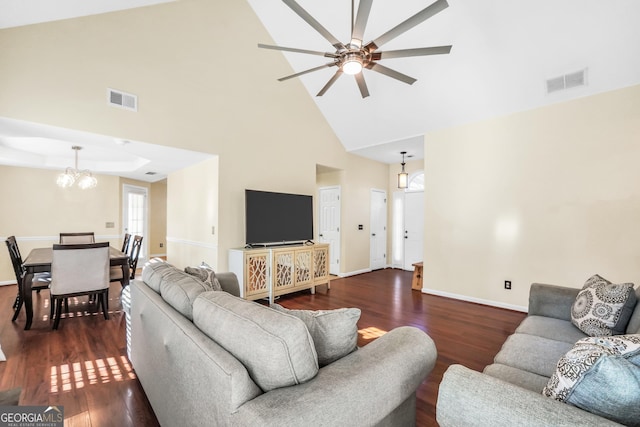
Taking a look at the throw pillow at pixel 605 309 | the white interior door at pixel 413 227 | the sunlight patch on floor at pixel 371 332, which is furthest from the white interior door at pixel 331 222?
the throw pillow at pixel 605 309

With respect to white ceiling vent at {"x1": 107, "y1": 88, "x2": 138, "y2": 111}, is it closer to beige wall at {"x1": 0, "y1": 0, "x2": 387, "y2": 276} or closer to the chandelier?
beige wall at {"x1": 0, "y1": 0, "x2": 387, "y2": 276}

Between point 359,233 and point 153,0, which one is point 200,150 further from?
point 359,233

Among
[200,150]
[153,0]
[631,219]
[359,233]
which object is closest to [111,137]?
[200,150]

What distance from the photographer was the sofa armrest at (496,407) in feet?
2.75

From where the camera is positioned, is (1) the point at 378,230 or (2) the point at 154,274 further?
(1) the point at 378,230

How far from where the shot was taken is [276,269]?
4352mm

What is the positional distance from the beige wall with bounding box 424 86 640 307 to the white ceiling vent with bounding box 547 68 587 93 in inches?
10.4

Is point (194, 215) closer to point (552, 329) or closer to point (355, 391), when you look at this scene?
point (355, 391)

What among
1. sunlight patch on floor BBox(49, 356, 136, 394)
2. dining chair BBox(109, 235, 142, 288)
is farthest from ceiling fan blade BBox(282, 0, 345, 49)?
dining chair BBox(109, 235, 142, 288)

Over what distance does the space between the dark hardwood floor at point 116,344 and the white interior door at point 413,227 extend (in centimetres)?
206

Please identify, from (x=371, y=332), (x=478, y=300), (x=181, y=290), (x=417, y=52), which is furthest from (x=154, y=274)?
(x=478, y=300)

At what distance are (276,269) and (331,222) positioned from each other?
2.31 metres

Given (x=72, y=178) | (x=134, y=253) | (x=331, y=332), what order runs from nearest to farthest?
(x=331, y=332)
(x=134, y=253)
(x=72, y=178)

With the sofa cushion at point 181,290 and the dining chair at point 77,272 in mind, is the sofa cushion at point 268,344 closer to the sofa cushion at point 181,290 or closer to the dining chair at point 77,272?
the sofa cushion at point 181,290
